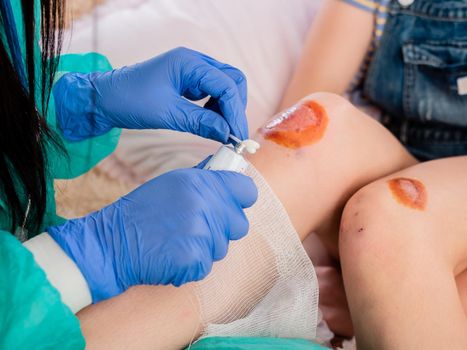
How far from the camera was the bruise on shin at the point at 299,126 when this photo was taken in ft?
2.96

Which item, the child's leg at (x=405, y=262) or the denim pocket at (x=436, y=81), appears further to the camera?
the denim pocket at (x=436, y=81)

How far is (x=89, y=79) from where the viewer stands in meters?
0.93

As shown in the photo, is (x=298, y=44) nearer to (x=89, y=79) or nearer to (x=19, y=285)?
(x=89, y=79)

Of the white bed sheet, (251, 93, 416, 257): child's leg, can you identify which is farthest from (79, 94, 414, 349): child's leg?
the white bed sheet

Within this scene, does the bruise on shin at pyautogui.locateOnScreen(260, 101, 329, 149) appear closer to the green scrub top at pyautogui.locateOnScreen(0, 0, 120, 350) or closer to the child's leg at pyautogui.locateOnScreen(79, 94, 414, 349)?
the child's leg at pyautogui.locateOnScreen(79, 94, 414, 349)

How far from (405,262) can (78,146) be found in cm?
56

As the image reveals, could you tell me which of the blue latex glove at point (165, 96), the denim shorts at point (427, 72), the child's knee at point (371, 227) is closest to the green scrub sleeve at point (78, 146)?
the blue latex glove at point (165, 96)

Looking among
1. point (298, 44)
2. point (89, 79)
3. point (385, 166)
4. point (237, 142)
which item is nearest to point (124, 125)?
point (89, 79)

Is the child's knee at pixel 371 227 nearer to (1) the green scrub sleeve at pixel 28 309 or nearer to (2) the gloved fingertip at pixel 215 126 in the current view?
(2) the gloved fingertip at pixel 215 126

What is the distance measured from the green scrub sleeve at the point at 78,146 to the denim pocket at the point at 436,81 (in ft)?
2.02

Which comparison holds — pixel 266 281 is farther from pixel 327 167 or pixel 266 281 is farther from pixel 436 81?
pixel 436 81

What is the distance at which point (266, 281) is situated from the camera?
0.85 metres

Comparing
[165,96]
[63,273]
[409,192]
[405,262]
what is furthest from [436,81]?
[63,273]

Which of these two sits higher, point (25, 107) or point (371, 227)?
point (25, 107)
